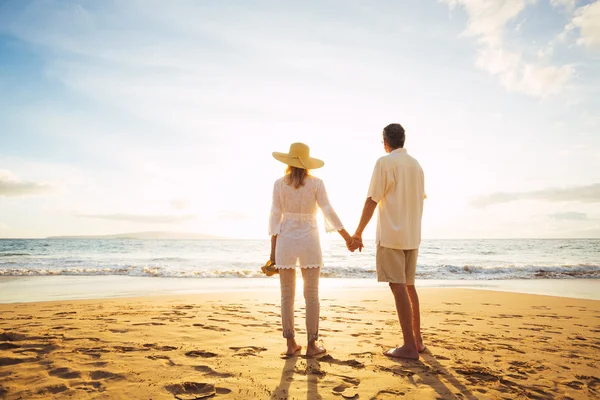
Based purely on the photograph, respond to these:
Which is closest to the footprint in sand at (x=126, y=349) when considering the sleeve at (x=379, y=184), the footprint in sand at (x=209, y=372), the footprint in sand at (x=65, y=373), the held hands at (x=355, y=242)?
the footprint in sand at (x=65, y=373)

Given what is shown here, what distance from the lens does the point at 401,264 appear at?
12.7ft

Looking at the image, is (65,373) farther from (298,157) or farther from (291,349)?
(298,157)

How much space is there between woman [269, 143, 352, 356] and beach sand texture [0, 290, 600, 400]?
40 cm

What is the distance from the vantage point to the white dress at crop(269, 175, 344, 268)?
12.6 ft

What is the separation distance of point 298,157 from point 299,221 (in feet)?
2.24

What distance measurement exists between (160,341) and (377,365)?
2.41 m

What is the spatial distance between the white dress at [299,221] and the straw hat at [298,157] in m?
0.14

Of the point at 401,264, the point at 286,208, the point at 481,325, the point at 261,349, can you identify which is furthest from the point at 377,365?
the point at 481,325

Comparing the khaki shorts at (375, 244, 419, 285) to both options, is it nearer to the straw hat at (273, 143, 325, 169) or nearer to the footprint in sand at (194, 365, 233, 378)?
the straw hat at (273, 143, 325, 169)

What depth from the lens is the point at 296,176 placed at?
394cm

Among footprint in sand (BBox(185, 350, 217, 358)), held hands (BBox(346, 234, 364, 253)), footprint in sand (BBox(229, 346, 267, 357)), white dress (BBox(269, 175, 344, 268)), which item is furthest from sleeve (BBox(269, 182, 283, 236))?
footprint in sand (BBox(185, 350, 217, 358))

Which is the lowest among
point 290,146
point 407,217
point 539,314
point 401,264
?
point 539,314

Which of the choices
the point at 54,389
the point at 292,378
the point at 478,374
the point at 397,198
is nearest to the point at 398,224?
the point at 397,198

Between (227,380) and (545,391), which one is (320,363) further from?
(545,391)
